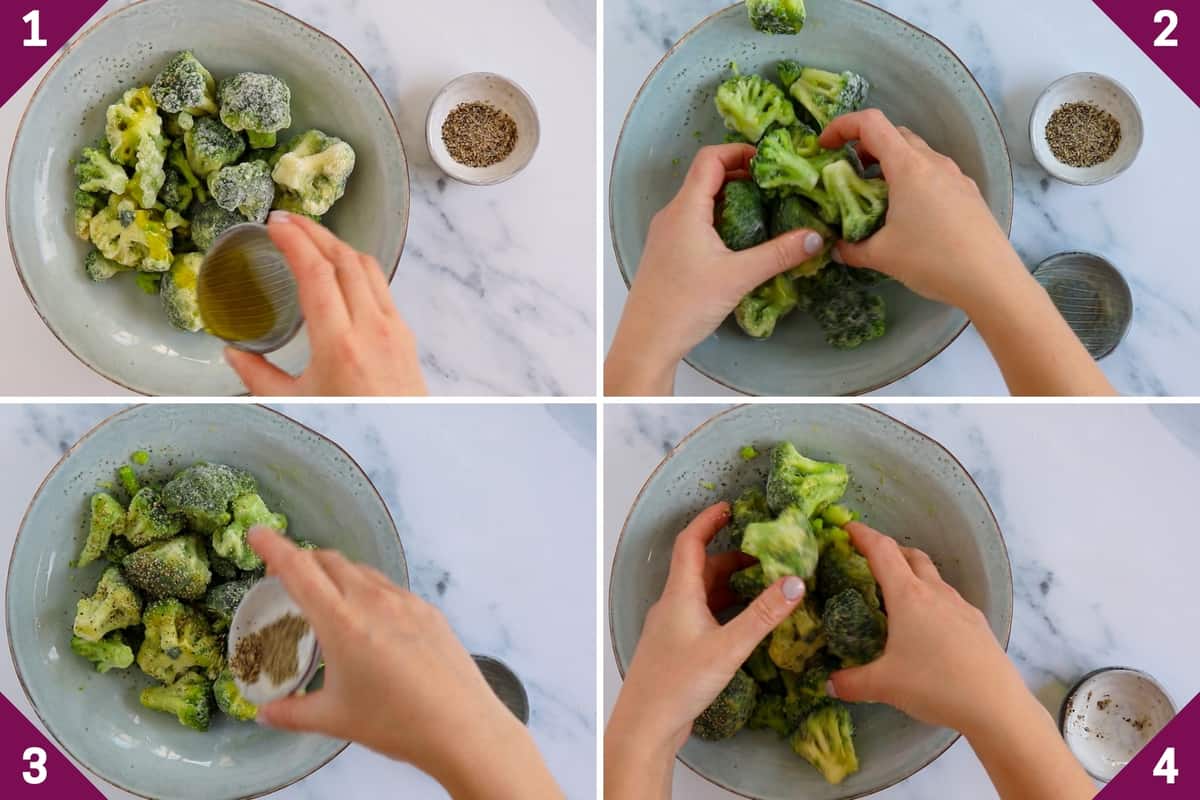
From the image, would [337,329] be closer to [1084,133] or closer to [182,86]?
[182,86]

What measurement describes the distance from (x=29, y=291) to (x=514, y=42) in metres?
0.88

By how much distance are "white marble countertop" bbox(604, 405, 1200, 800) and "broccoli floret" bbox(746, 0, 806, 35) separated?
29.7 inches

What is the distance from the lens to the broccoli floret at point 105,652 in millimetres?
1448

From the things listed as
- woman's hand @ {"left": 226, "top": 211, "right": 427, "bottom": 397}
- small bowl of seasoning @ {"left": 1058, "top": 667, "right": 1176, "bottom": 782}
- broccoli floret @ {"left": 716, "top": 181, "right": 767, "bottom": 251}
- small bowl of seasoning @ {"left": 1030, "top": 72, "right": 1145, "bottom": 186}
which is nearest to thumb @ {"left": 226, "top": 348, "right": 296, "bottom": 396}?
woman's hand @ {"left": 226, "top": 211, "right": 427, "bottom": 397}

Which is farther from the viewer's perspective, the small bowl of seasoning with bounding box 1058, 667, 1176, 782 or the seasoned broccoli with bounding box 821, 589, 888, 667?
the small bowl of seasoning with bounding box 1058, 667, 1176, 782

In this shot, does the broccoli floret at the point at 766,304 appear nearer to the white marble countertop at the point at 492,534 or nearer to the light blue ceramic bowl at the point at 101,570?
the white marble countertop at the point at 492,534

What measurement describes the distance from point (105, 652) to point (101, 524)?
0.21 meters

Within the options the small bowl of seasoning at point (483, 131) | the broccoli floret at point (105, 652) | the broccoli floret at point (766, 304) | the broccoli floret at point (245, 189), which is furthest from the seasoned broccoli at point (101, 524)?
the broccoli floret at point (766, 304)

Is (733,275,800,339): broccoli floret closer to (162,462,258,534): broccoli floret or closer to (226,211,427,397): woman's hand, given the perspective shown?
(226,211,427,397): woman's hand

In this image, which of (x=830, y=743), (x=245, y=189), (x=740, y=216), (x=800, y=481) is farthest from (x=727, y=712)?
(x=245, y=189)

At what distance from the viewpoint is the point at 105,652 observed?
1449 millimetres

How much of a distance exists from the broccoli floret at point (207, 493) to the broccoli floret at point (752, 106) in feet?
3.13

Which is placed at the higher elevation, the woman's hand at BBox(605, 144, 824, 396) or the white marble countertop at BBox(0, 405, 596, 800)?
the woman's hand at BBox(605, 144, 824, 396)

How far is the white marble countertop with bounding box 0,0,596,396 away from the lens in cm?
155
